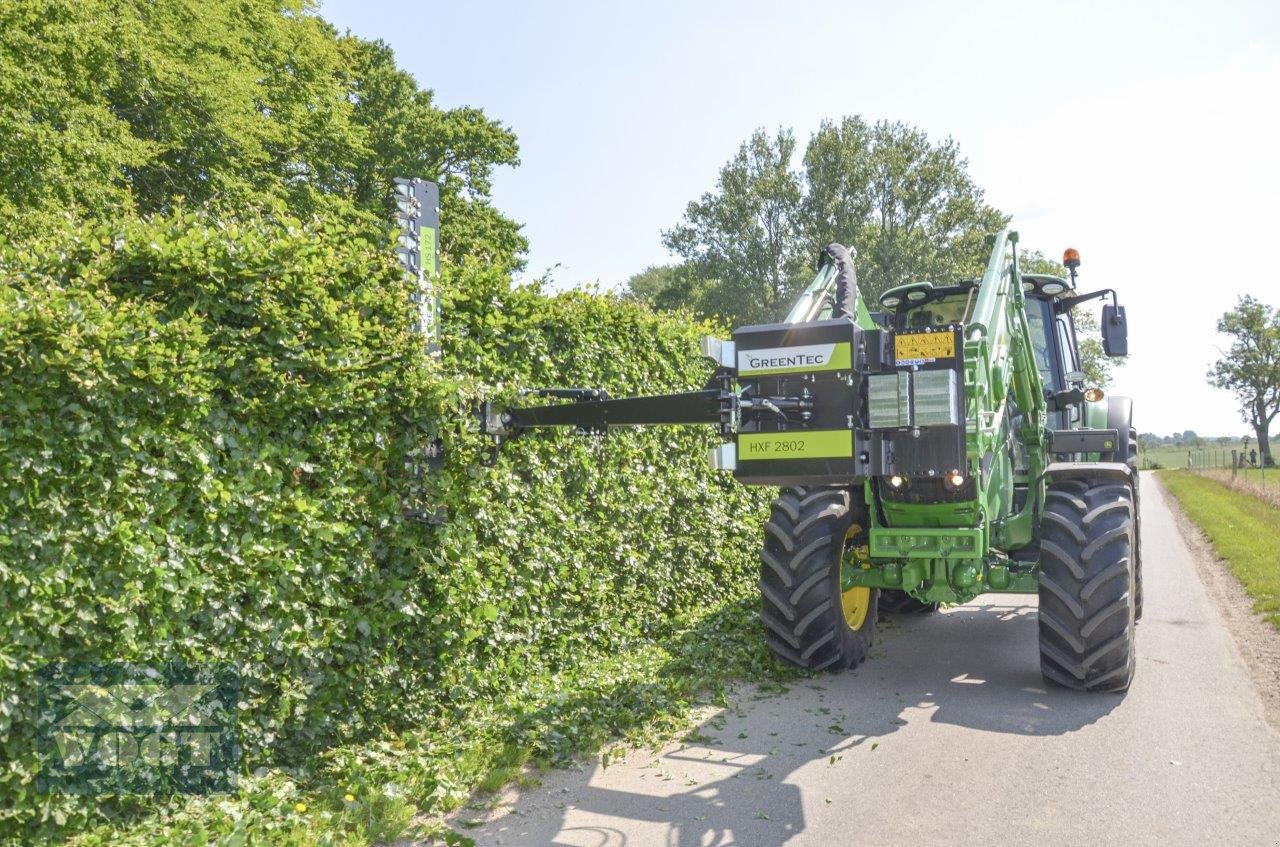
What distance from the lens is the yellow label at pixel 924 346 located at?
17.4 feet

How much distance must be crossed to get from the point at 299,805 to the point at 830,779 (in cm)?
256

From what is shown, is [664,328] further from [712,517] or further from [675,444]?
[712,517]

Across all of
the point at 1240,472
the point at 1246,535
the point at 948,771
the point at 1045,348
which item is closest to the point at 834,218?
the point at 1240,472

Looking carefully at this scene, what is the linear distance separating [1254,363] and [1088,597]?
7841 cm

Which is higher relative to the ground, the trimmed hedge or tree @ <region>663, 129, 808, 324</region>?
tree @ <region>663, 129, 808, 324</region>

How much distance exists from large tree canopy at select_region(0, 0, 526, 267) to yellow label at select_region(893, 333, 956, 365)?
275cm

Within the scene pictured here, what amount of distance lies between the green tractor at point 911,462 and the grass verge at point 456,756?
862mm

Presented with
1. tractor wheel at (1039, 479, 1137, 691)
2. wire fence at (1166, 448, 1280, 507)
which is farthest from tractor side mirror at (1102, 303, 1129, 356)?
wire fence at (1166, 448, 1280, 507)

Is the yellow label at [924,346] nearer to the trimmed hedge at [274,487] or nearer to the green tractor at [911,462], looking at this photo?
the green tractor at [911,462]

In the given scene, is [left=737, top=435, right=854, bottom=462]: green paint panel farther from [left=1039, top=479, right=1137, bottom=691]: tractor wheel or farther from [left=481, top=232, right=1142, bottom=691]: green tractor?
[left=1039, top=479, right=1137, bottom=691]: tractor wheel

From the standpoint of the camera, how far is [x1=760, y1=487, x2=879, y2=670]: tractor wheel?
6.59 m

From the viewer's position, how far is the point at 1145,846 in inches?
161

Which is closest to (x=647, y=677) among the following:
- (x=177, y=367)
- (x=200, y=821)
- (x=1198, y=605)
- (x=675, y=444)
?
(x=675, y=444)

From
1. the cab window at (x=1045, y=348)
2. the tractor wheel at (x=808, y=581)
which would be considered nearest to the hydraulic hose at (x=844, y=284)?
the tractor wheel at (x=808, y=581)
